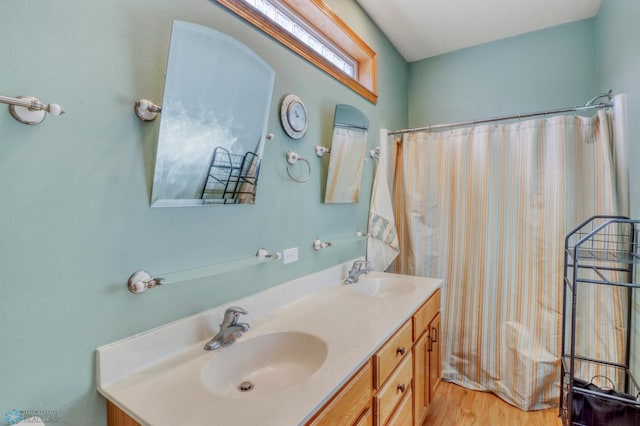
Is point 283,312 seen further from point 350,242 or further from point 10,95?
point 10,95

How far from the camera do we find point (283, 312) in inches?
52.0

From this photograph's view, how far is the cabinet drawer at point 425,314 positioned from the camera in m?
1.42

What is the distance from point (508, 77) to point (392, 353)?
2.45 m

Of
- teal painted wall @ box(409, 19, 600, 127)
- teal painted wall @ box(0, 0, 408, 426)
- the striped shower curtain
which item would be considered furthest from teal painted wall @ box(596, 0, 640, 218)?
teal painted wall @ box(0, 0, 408, 426)

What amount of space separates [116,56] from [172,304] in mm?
774

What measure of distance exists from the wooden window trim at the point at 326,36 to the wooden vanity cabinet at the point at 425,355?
1.44 m

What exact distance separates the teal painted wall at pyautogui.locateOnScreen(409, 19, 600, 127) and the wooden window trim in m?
0.79

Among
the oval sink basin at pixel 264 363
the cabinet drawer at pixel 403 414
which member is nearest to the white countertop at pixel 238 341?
the oval sink basin at pixel 264 363

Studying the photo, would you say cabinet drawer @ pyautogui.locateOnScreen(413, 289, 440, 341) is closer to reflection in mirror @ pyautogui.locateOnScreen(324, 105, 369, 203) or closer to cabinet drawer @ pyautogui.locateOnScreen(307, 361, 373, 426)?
cabinet drawer @ pyautogui.locateOnScreen(307, 361, 373, 426)

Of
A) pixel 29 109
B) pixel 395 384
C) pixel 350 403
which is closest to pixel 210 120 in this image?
pixel 29 109

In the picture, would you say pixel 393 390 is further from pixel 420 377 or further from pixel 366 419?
pixel 420 377

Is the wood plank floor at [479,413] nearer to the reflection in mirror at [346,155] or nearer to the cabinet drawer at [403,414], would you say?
the cabinet drawer at [403,414]

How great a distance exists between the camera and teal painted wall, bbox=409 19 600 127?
2160mm

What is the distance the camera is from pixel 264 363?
1.08m
